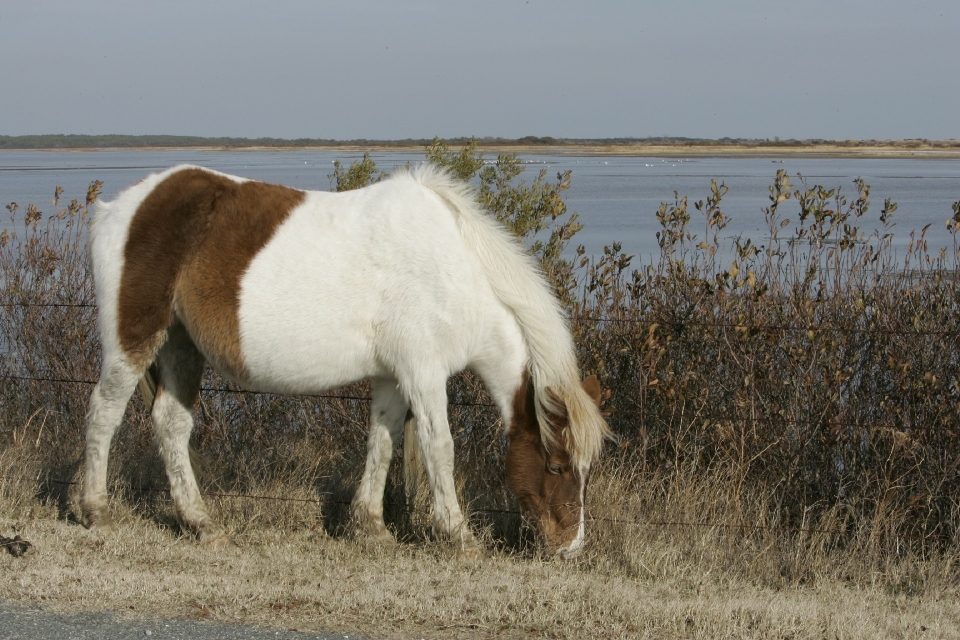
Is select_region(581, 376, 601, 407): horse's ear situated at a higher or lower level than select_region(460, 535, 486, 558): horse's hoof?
higher

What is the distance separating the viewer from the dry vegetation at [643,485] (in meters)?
4.25

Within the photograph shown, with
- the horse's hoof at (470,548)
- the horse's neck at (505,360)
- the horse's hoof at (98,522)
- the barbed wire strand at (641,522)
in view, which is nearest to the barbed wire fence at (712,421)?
the barbed wire strand at (641,522)

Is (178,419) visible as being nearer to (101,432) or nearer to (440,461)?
(101,432)

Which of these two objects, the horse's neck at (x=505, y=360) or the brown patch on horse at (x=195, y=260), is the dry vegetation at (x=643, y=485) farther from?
the brown patch on horse at (x=195, y=260)

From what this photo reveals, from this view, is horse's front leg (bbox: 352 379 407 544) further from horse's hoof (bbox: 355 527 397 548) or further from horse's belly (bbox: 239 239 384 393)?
horse's belly (bbox: 239 239 384 393)

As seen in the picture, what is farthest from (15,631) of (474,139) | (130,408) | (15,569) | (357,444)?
(474,139)

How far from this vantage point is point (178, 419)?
5.46 meters

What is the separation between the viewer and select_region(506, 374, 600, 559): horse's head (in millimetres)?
4941

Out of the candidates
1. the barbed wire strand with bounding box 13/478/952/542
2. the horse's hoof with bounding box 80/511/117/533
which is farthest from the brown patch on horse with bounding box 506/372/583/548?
the horse's hoof with bounding box 80/511/117/533

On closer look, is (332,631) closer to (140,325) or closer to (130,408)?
(140,325)

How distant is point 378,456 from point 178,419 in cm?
118

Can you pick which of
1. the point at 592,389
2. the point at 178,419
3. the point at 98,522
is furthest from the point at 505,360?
the point at 98,522

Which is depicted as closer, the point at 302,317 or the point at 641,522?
the point at 302,317

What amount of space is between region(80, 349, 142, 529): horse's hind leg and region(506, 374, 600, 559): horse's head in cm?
206
